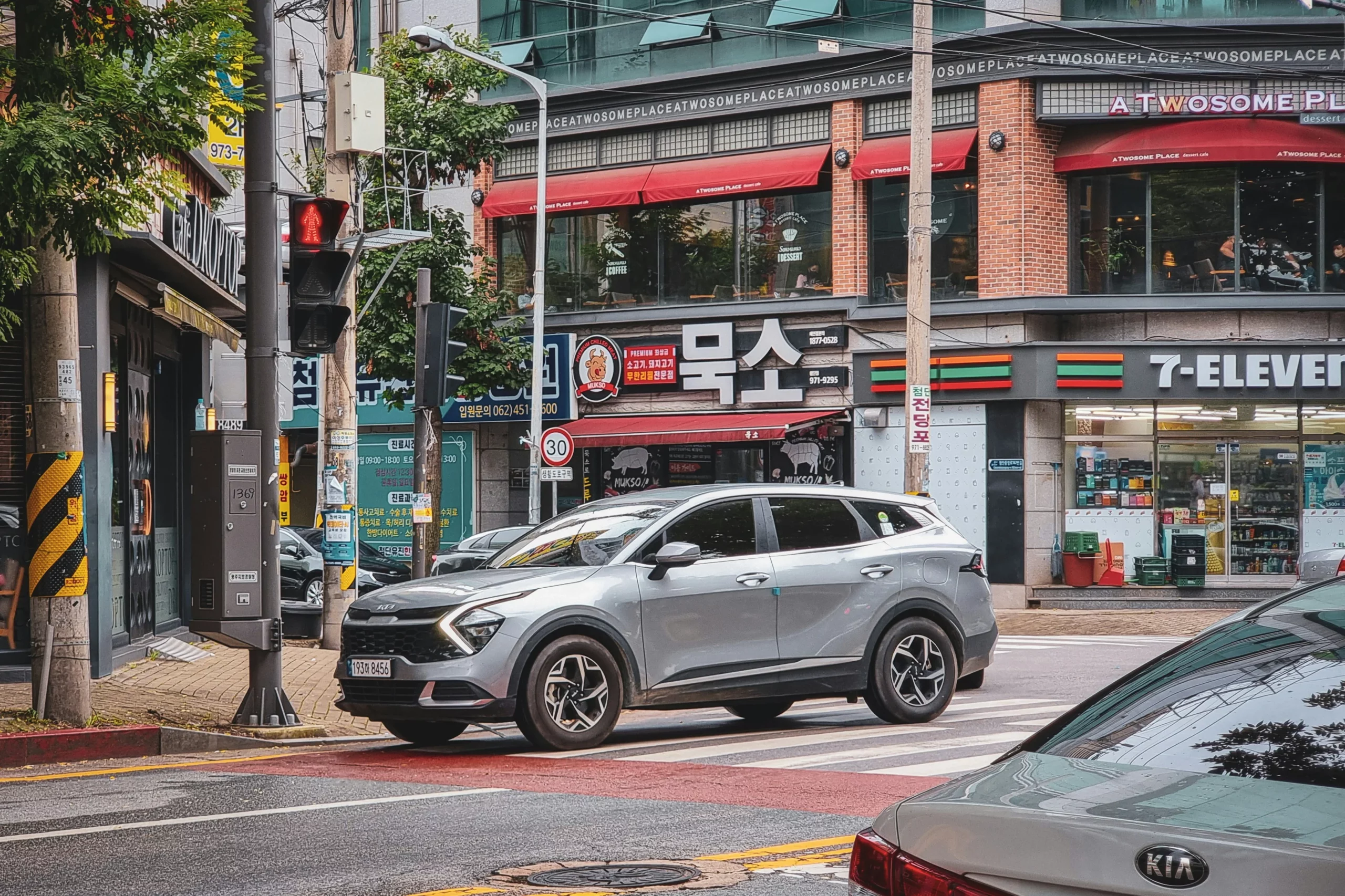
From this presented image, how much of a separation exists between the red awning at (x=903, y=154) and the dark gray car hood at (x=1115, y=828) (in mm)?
24855

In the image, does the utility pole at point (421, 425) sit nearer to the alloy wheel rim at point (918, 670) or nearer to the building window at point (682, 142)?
the alloy wheel rim at point (918, 670)

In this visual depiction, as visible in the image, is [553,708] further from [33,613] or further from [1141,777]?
[1141,777]

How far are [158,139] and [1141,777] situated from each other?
885 cm

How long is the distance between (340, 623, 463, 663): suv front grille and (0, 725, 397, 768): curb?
973 mm

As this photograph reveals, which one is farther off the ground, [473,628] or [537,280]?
[537,280]

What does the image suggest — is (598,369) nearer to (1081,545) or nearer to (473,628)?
(1081,545)

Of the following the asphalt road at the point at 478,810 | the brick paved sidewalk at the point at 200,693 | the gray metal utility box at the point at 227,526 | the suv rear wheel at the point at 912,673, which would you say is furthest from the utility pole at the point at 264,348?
the suv rear wheel at the point at 912,673

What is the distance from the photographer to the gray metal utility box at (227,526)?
1178 centimetres

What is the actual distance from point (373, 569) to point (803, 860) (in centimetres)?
1952

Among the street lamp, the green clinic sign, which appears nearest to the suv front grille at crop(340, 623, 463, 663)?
the street lamp

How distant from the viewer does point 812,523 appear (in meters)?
12.0

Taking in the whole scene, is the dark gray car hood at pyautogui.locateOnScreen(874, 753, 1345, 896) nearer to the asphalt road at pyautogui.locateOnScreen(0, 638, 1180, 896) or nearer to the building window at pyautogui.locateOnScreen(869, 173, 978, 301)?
the asphalt road at pyautogui.locateOnScreen(0, 638, 1180, 896)

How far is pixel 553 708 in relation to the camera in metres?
10.6

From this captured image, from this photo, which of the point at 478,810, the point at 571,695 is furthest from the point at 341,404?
the point at 478,810
